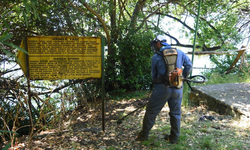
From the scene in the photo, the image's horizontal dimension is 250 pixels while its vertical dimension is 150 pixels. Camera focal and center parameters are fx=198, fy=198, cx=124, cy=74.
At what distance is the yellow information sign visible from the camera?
163 inches

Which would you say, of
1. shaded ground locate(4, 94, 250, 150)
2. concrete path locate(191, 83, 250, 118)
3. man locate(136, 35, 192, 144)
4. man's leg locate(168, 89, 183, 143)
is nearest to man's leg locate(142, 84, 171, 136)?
man locate(136, 35, 192, 144)

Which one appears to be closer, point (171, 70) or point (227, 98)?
point (171, 70)

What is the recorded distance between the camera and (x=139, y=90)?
8820 mm

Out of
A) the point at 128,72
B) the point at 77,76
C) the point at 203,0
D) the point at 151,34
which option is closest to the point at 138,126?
the point at 77,76

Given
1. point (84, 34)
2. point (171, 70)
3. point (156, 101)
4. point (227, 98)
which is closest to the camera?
point (171, 70)

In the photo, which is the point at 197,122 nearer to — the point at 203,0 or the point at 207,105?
the point at 207,105

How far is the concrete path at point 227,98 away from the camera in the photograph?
4936mm

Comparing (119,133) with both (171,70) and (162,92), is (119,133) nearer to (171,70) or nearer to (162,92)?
(162,92)

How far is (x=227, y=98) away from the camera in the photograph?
5.50 metres

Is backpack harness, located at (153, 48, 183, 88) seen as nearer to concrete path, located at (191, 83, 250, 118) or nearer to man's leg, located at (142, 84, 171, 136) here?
man's leg, located at (142, 84, 171, 136)

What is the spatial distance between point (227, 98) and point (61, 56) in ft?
14.8

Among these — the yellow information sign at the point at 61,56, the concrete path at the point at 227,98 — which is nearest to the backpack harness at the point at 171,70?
the yellow information sign at the point at 61,56

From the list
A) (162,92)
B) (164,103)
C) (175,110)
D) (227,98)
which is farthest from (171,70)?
(227,98)

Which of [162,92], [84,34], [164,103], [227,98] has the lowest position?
[227,98]
